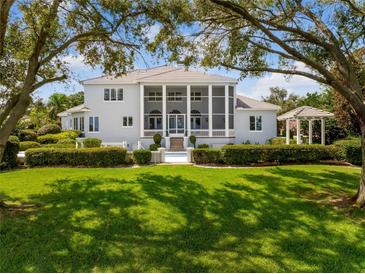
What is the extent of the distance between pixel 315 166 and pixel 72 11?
13.9 metres

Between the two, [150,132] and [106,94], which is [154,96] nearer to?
[150,132]

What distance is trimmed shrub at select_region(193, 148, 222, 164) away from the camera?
1714 centimetres

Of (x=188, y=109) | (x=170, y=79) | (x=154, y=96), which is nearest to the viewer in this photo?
(x=188, y=109)

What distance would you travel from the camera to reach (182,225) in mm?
8156

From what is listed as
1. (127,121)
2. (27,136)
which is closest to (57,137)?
(27,136)

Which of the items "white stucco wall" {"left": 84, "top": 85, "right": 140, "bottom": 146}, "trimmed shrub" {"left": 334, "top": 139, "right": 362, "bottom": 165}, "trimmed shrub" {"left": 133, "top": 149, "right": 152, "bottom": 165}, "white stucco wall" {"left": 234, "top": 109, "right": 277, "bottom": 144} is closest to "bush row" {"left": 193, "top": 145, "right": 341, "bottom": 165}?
"trimmed shrub" {"left": 334, "top": 139, "right": 362, "bottom": 165}

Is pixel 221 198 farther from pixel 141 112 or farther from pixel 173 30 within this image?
pixel 141 112

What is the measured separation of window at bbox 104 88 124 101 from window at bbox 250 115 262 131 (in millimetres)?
14735

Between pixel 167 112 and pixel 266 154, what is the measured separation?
62.2 ft

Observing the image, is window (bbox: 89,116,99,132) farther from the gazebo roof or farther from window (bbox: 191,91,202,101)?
the gazebo roof

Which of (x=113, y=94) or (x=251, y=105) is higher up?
(x=113, y=94)

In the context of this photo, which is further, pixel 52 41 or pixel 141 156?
pixel 141 156

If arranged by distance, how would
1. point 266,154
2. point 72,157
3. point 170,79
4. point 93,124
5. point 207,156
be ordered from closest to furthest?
point 266,154 → point 72,157 → point 207,156 → point 170,79 → point 93,124

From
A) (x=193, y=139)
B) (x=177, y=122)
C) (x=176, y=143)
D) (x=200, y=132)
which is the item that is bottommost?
(x=176, y=143)
